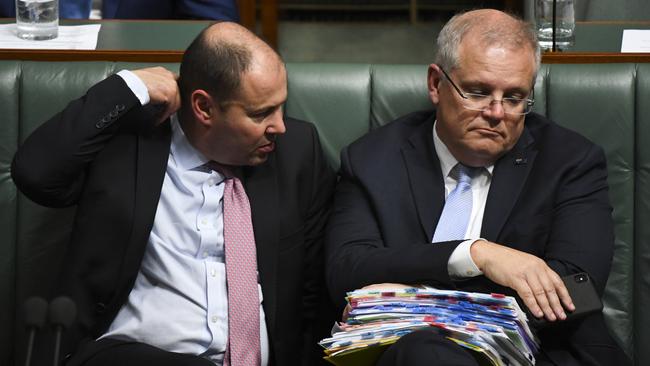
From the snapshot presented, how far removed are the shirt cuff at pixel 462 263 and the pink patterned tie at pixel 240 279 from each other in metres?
0.42

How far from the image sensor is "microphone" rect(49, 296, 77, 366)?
1.45m

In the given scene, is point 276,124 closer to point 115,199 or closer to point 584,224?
point 115,199

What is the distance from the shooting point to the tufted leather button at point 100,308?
7.64ft

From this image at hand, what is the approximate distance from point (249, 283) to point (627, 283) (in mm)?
878

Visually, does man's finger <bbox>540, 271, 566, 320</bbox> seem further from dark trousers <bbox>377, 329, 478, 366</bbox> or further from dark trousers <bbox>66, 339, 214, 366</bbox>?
dark trousers <bbox>66, 339, 214, 366</bbox>

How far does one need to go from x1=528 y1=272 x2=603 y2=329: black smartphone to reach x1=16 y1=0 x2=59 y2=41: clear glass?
1477 mm

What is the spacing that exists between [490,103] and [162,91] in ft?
2.24

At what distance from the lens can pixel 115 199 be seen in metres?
2.33

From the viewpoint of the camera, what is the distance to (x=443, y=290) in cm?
219

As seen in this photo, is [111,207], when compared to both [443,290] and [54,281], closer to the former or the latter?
[54,281]

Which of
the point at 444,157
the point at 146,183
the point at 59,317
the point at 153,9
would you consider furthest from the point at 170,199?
the point at 153,9

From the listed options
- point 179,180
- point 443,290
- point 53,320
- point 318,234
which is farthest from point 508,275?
point 53,320

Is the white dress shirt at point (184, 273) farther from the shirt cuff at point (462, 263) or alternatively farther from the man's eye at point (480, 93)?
the man's eye at point (480, 93)

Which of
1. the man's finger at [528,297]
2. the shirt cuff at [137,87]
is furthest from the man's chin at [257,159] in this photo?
the man's finger at [528,297]
